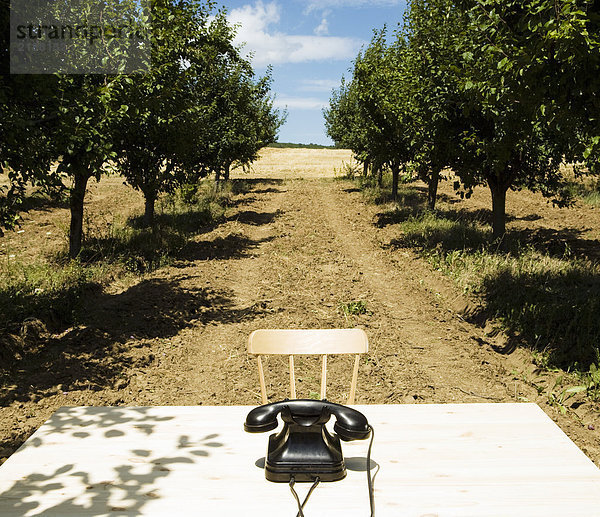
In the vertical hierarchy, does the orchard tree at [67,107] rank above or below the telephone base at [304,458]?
above

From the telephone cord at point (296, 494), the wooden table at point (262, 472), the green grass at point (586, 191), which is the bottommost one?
the green grass at point (586, 191)

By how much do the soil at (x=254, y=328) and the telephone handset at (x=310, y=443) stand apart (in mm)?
3571

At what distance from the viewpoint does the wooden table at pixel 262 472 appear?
178 cm

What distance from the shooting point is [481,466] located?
2039 millimetres

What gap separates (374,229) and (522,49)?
10.8m

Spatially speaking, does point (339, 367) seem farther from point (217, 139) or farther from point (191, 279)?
point (217, 139)

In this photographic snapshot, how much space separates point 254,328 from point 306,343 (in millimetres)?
4290

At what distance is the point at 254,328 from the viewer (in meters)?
7.44

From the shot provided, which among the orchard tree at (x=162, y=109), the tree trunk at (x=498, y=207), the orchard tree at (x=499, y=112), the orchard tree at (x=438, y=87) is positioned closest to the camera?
the orchard tree at (x=499, y=112)

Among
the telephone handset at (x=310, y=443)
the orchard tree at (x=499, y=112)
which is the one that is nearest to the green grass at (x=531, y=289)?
the orchard tree at (x=499, y=112)

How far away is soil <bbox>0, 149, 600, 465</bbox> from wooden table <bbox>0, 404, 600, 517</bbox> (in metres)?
2.81

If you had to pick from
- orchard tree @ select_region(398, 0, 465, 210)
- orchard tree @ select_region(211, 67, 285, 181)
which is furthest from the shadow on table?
orchard tree @ select_region(211, 67, 285, 181)

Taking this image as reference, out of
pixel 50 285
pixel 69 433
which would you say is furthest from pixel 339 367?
pixel 50 285

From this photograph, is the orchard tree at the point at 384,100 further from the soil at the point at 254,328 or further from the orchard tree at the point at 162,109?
the orchard tree at the point at 162,109
